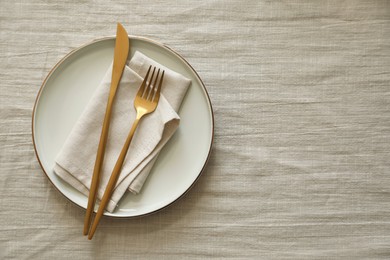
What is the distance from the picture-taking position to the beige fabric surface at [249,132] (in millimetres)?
778

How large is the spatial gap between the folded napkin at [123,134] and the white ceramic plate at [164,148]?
2cm

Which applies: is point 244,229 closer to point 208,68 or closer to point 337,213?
point 337,213

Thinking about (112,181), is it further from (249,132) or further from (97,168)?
(249,132)

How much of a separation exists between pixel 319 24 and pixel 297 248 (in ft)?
1.19

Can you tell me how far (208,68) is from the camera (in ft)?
2.63

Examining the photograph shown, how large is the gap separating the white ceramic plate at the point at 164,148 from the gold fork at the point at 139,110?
0.03 meters

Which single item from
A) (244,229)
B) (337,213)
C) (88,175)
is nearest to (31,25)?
(88,175)

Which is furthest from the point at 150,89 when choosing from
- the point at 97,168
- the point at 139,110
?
the point at 97,168

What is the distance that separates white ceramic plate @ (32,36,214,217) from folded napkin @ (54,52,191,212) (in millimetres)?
17

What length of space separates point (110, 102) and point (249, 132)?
0.22 meters

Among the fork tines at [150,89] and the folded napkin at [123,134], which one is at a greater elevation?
the fork tines at [150,89]

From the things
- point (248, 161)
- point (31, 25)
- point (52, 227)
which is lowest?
point (52, 227)

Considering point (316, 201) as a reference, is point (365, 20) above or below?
above

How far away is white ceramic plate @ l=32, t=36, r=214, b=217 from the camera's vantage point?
75 centimetres
